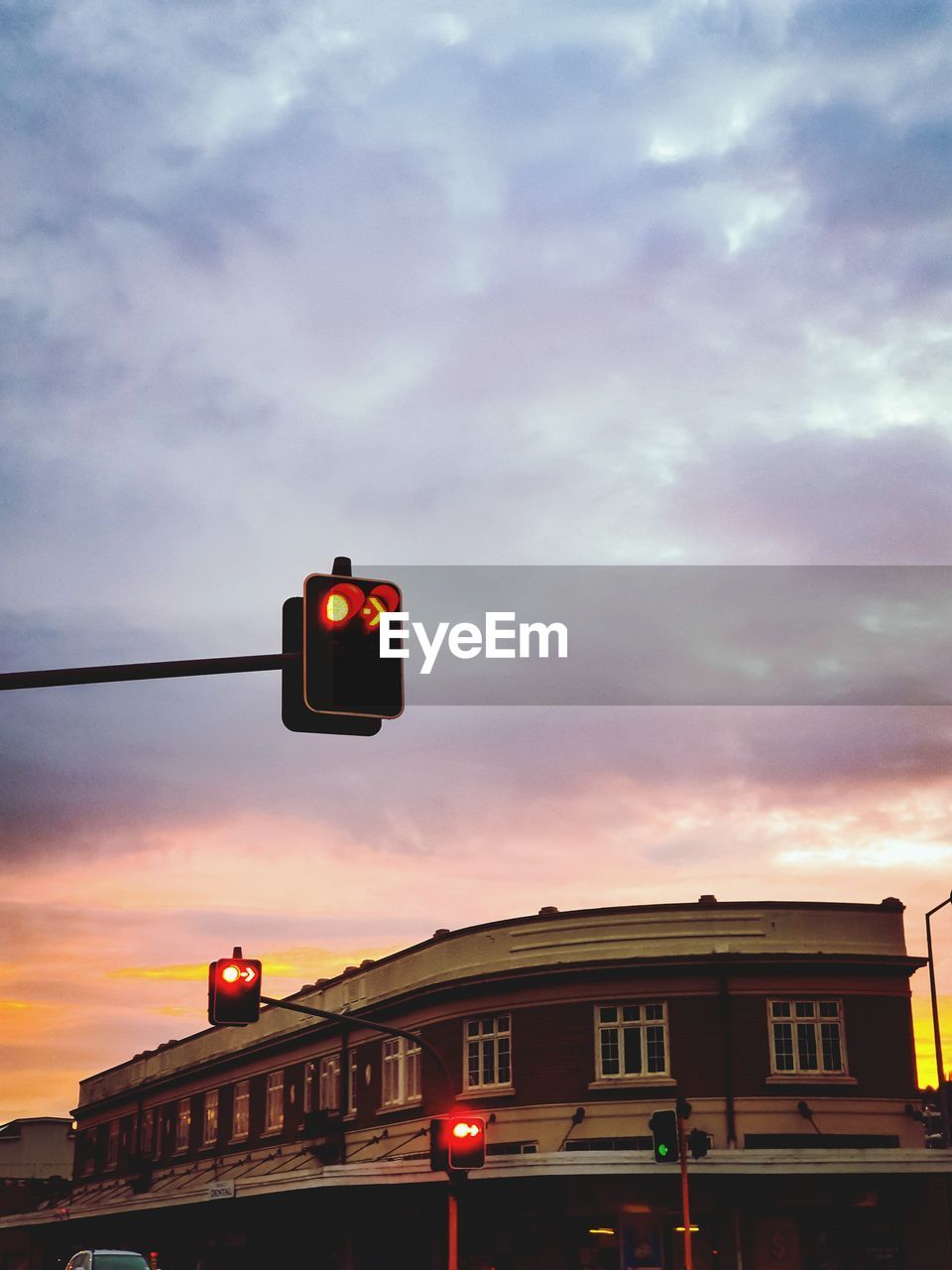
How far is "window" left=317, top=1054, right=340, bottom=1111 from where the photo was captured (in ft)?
159

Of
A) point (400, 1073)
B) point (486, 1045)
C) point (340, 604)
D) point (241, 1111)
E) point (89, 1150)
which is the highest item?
point (340, 604)

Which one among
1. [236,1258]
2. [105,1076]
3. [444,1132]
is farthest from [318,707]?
[105,1076]

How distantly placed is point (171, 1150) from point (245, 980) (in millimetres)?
43825

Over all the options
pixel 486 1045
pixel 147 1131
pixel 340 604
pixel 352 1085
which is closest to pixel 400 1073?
pixel 352 1085

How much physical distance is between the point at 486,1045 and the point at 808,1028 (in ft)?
29.2

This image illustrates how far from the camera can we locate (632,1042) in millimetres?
37719

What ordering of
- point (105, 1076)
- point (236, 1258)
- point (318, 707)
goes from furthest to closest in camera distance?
1. point (105, 1076)
2. point (236, 1258)
3. point (318, 707)

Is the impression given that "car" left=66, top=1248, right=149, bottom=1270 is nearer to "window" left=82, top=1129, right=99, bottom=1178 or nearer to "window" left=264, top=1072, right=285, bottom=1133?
"window" left=264, top=1072, right=285, bottom=1133

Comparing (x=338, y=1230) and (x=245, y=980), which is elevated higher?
(x=245, y=980)

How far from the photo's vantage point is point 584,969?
38.3 metres

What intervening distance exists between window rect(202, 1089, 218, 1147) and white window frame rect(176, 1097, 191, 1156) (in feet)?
6.68

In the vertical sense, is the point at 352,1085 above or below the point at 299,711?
below

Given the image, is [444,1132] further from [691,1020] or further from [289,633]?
[289,633]

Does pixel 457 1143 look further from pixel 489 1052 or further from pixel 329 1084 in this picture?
pixel 329 1084
